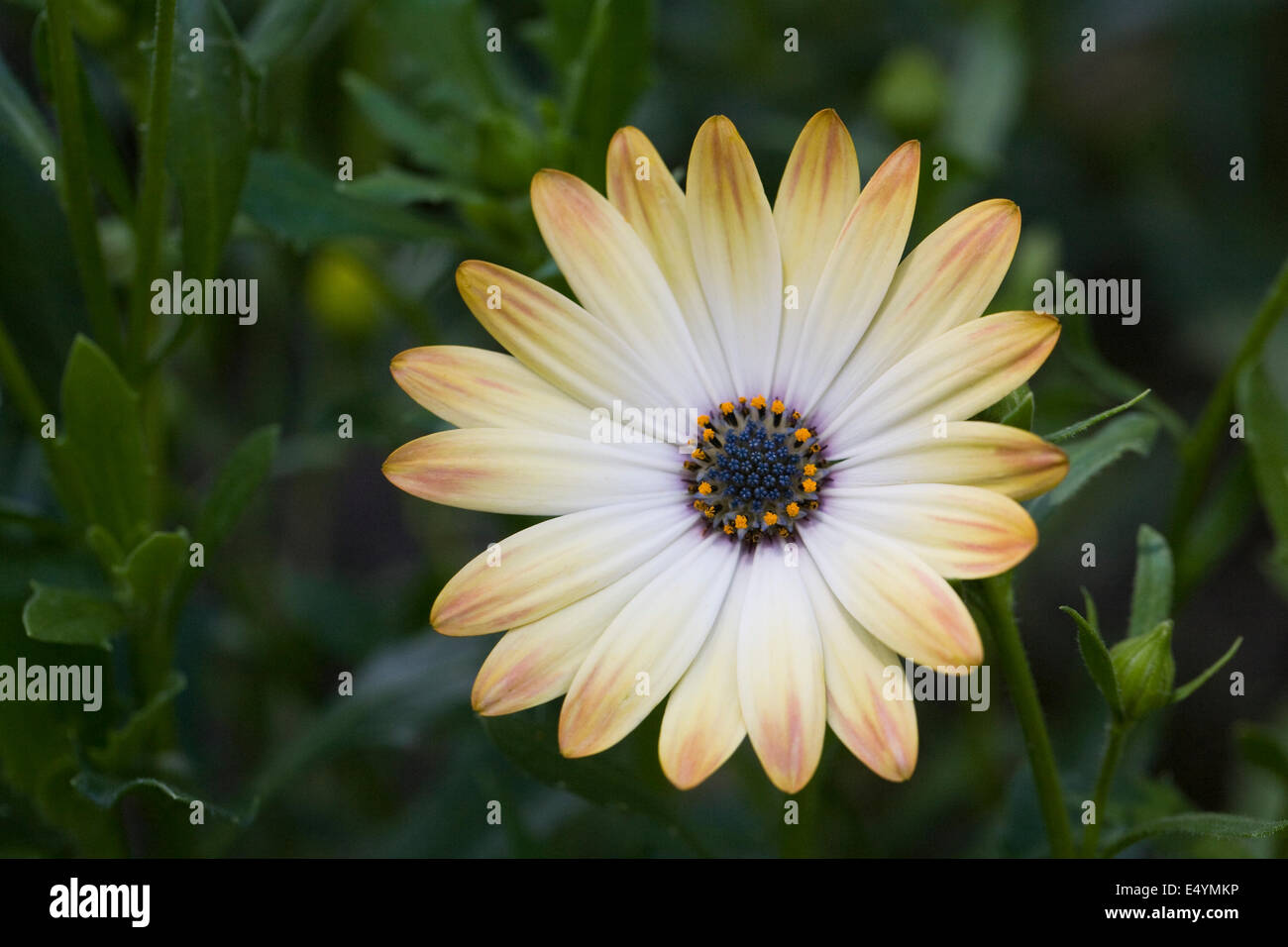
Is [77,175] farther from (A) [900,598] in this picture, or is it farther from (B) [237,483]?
(A) [900,598]

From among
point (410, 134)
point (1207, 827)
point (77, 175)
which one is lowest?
point (1207, 827)

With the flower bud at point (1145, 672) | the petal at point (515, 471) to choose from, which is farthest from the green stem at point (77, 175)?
the flower bud at point (1145, 672)

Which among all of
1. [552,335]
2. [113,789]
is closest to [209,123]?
[552,335]

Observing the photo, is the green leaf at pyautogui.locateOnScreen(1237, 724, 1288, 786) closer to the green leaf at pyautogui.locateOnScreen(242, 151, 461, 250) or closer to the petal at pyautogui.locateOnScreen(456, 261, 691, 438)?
the petal at pyautogui.locateOnScreen(456, 261, 691, 438)

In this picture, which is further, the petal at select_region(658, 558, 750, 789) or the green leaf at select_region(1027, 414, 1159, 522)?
the green leaf at select_region(1027, 414, 1159, 522)

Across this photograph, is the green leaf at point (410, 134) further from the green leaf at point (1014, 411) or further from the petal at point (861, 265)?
the green leaf at point (1014, 411)

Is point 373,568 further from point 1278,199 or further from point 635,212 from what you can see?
point 1278,199

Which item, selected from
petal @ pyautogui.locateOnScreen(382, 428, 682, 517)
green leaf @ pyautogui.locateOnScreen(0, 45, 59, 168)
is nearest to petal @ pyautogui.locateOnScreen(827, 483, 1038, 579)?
petal @ pyautogui.locateOnScreen(382, 428, 682, 517)
